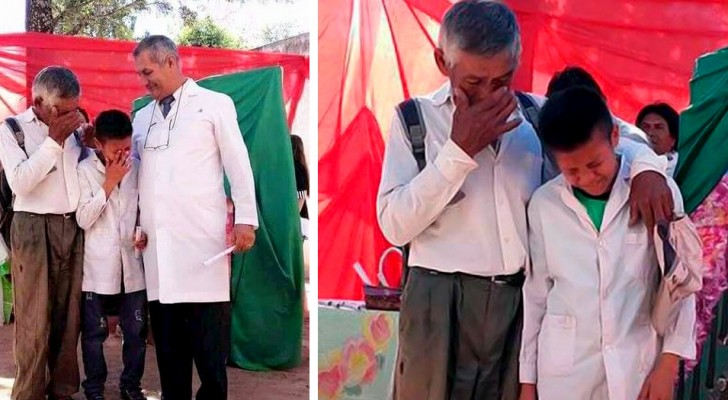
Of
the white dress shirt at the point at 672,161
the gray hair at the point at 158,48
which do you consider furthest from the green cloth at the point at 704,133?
the gray hair at the point at 158,48

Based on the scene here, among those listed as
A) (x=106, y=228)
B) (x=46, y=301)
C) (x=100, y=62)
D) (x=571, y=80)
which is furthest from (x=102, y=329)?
(x=571, y=80)

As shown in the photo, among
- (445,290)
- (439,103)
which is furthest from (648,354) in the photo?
(439,103)

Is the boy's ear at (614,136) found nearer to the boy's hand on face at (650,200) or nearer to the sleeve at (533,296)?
the boy's hand on face at (650,200)

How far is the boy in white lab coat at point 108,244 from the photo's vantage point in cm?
291

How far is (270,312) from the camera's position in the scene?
151 inches

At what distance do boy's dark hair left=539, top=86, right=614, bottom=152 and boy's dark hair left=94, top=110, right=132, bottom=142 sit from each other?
1.67 metres

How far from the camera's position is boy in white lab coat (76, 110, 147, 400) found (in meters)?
2.91

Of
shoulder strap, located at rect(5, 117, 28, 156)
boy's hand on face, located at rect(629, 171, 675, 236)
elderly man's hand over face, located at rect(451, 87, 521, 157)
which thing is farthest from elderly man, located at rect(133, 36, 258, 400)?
boy's hand on face, located at rect(629, 171, 675, 236)

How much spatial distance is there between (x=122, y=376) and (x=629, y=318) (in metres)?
2.17

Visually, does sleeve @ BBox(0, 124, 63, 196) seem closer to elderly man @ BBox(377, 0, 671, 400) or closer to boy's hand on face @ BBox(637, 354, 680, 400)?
elderly man @ BBox(377, 0, 671, 400)

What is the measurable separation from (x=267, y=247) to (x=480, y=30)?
7.50ft

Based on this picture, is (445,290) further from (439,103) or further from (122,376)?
(122,376)

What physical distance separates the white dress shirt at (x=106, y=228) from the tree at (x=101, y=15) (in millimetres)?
1911

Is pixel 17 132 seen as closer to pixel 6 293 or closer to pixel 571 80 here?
pixel 6 293
